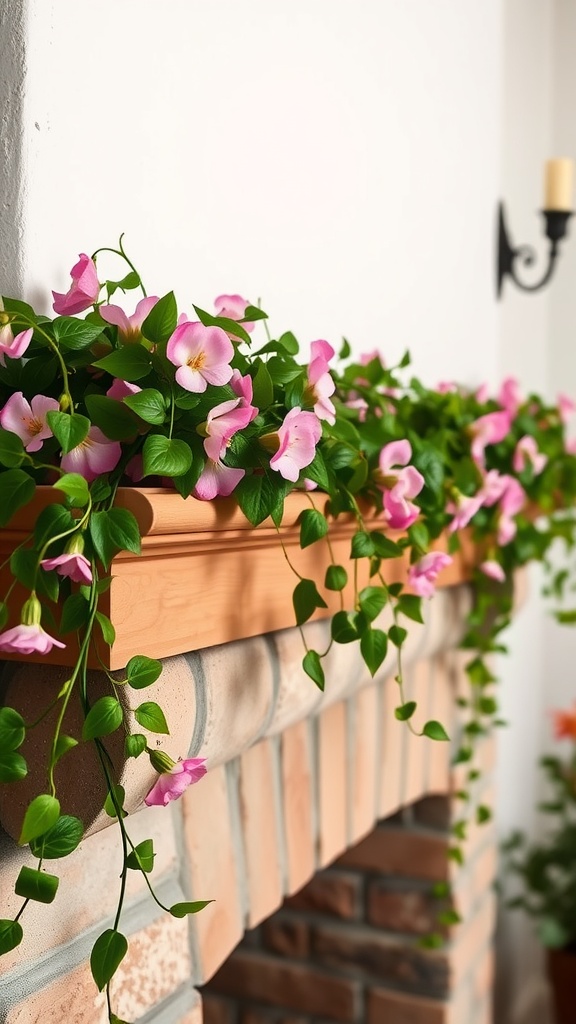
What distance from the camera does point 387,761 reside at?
1.26 metres

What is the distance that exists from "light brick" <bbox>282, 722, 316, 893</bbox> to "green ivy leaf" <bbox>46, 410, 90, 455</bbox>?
20.2 inches

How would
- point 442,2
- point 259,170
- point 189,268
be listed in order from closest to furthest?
point 189,268, point 259,170, point 442,2

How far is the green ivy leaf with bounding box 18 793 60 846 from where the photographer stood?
0.53 meters

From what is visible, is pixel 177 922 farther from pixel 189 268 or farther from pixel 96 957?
pixel 189 268

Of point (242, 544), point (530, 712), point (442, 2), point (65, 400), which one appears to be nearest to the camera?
point (65, 400)

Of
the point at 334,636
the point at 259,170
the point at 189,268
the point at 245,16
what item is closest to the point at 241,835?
the point at 334,636

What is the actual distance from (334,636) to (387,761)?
572 millimetres

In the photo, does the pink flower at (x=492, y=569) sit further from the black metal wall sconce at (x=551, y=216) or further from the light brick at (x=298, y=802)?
the black metal wall sconce at (x=551, y=216)

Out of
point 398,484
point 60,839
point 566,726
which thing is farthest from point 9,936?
point 566,726

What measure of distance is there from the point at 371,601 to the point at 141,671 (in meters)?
0.22

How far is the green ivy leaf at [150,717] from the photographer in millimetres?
575

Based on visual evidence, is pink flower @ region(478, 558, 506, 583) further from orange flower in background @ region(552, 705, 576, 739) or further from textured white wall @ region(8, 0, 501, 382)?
orange flower in background @ region(552, 705, 576, 739)

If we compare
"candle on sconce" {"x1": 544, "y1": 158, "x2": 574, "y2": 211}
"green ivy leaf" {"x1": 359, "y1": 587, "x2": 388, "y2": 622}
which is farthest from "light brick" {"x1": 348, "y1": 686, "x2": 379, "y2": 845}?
"candle on sconce" {"x1": 544, "y1": 158, "x2": 574, "y2": 211}

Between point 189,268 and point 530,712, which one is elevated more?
point 189,268
